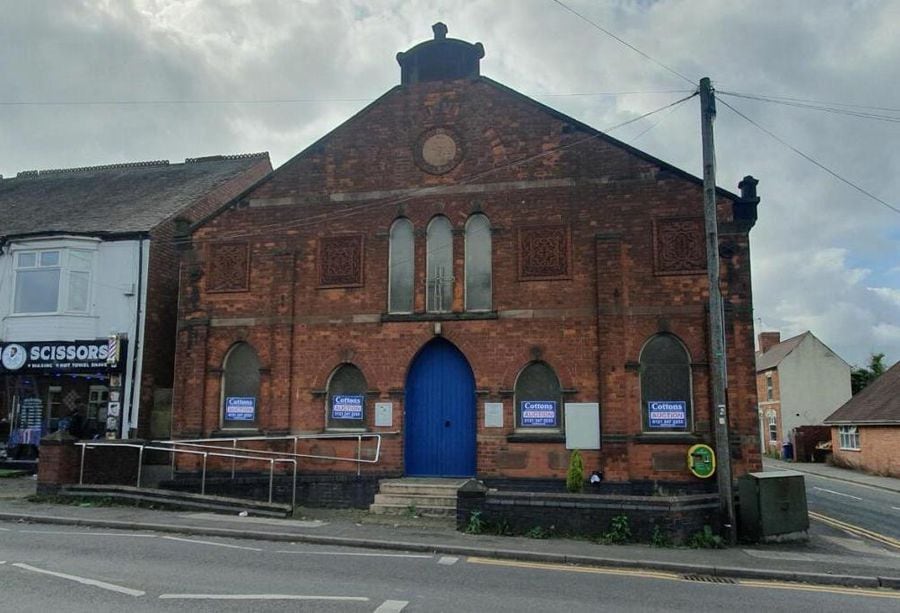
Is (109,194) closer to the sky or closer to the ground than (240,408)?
closer to the sky

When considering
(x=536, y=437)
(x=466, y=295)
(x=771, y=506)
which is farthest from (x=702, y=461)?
(x=466, y=295)

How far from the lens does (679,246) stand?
47.2 feet

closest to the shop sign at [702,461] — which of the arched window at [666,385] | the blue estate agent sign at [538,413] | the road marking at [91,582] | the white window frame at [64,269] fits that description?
the arched window at [666,385]

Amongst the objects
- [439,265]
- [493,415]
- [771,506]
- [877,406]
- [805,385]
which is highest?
[439,265]

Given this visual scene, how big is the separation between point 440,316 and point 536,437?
3.28 meters

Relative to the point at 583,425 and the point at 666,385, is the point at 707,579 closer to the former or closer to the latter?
the point at 583,425

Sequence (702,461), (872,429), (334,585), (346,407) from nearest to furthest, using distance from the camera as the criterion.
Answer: (334,585) < (702,461) < (346,407) < (872,429)

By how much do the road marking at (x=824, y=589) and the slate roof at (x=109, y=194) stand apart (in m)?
16.4

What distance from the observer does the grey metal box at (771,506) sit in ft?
37.2

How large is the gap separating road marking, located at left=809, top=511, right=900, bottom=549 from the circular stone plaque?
10.8 m

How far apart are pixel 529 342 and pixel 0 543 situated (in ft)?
31.9

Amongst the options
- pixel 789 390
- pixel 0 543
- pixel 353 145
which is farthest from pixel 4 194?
pixel 789 390

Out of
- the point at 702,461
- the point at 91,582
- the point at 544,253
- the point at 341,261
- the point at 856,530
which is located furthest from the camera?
the point at 341,261

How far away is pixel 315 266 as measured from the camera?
16234mm
